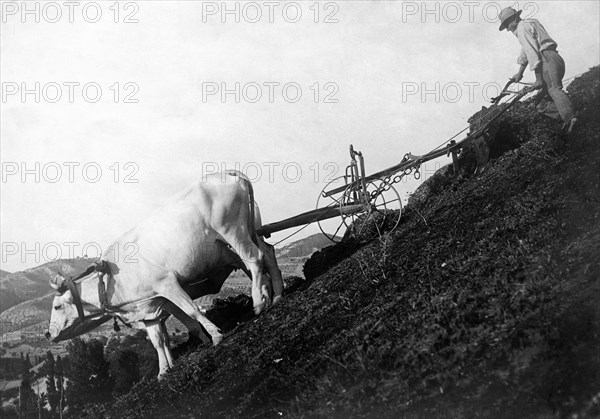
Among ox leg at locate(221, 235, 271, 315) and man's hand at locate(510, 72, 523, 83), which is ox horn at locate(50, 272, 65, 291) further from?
man's hand at locate(510, 72, 523, 83)

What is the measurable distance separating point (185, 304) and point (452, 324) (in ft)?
17.2

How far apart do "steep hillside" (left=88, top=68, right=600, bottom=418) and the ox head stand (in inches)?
55.9

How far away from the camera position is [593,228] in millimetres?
8281

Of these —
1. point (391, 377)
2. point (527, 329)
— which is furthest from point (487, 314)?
point (391, 377)

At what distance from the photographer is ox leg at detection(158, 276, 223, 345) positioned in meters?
10.9

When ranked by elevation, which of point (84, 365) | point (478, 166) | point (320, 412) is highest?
point (478, 166)

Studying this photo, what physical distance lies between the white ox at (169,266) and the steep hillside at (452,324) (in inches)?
33.6

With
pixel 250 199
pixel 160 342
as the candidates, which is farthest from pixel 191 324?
pixel 250 199

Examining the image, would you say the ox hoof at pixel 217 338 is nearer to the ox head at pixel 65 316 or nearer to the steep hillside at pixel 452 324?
the steep hillside at pixel 452 324

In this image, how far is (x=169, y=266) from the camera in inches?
440

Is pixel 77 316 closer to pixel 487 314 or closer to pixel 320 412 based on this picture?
pixel 320 412

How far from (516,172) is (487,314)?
5961 millimetres

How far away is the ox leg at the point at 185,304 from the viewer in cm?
1093

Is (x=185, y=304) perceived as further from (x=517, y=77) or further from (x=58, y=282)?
(x=517, y=77)
